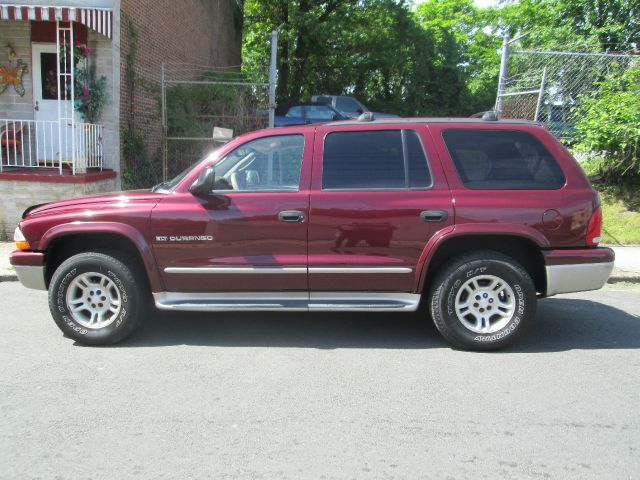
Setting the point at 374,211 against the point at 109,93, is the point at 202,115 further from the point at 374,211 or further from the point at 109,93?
the point at 374,211

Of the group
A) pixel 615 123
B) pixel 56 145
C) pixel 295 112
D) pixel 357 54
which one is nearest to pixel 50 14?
pixel 56 145

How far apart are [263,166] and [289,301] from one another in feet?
3.87

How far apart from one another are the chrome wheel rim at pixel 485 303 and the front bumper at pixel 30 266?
11.8 ft

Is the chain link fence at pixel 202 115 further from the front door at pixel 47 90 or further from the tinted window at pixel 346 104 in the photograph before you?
the tinted window at pixel 346 104

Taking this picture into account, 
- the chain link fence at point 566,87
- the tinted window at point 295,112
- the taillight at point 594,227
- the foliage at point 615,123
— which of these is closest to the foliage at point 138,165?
the tinted window at point 295,112

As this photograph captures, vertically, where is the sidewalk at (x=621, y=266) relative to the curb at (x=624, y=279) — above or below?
above

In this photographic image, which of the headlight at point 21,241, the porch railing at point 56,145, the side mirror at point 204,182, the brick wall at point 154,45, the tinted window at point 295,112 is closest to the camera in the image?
the side mirror at point 204,182

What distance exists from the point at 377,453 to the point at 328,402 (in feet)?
2.30

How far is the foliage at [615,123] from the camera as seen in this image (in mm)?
9859

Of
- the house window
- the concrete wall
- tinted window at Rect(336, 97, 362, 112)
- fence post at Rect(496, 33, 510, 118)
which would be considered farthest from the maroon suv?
tinted window at Rect(336, 97, 362, 112)

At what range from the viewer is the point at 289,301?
4.69 metres

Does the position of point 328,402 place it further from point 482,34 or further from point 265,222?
point 482,34

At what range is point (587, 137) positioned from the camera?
400 inches

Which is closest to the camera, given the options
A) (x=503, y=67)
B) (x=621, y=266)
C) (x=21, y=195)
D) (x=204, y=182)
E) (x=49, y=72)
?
(x=204, y=182)
